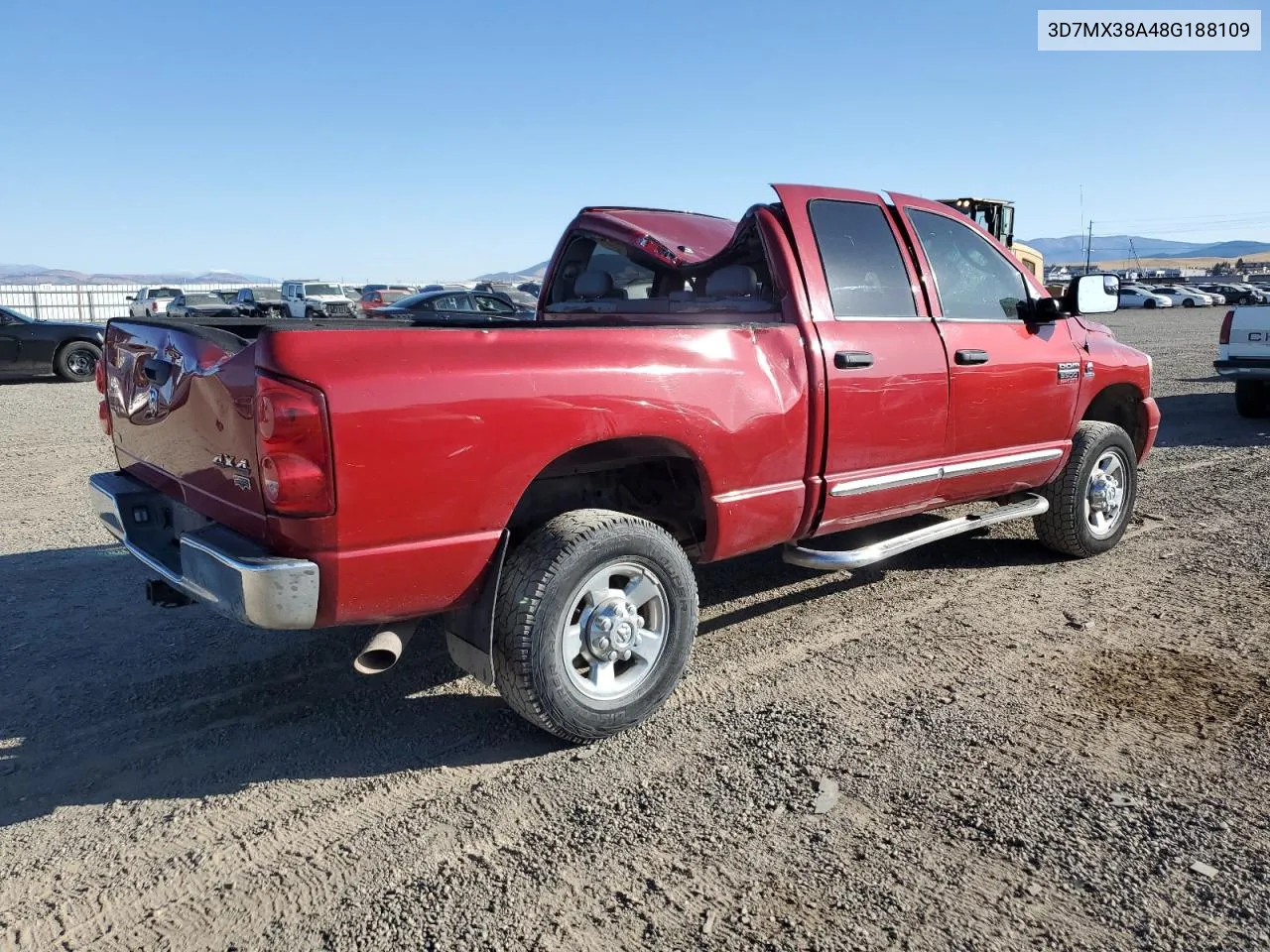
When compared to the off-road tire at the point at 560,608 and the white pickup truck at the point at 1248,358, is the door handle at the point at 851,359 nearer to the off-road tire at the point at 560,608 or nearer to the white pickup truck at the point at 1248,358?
the off-road tire at the point at 560,608

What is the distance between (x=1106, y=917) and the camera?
2.53 meters

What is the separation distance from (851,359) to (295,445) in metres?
2.37

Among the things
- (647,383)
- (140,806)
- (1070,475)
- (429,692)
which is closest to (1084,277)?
(1070,475)

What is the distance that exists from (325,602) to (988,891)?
2039mm

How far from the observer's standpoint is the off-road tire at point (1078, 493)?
5527 millimetres

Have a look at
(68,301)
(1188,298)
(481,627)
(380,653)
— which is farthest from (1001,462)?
(1188,298)

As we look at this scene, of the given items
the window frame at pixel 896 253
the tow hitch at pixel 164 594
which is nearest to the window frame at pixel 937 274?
the window frame at pixel 896 253

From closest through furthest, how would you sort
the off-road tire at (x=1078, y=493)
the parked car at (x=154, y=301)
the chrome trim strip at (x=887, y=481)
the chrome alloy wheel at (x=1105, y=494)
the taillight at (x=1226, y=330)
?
the chrome trim strip at (x=887, y=481), the off-road tire at (x=1078, y=493), the chrome alloy wheel at (x=1105, y=494), the taillight at (x=1226, y=330), the parked car at (x=154, y=301)

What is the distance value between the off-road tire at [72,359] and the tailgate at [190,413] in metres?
14.3

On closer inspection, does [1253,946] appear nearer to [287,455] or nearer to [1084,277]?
[287,455]

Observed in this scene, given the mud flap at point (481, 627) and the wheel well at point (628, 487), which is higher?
the wheel well at point (628, 487)

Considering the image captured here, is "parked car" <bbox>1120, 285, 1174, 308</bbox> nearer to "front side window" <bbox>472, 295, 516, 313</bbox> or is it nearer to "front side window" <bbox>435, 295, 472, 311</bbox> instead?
"front side window" <bbox>472, 295, 516, 313</bbox>

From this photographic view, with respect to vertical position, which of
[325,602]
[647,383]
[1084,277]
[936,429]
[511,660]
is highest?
[1084,277]

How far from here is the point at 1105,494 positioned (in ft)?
19.0
